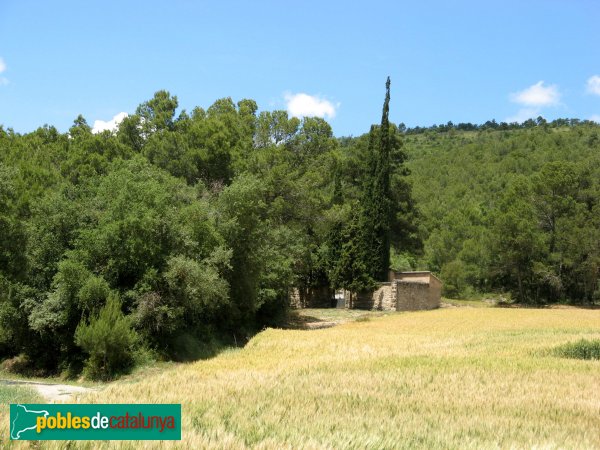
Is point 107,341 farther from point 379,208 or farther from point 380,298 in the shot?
point 379,208

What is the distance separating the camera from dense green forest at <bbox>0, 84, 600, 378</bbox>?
23.0m

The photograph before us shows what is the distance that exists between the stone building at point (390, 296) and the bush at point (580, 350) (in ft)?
85.2

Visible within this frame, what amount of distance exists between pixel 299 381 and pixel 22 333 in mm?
17049

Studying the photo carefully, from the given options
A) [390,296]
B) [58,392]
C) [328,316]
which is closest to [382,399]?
[58,392]

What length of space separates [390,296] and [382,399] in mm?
34973

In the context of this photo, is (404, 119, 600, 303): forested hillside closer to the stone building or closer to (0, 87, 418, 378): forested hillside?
the stone building

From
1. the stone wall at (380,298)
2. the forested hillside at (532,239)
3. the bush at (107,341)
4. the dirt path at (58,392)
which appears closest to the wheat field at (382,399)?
the dirt path at (58,392)

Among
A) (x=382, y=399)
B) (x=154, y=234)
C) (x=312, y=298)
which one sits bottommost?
(x=312, y=298)

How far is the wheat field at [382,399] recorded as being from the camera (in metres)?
7.20

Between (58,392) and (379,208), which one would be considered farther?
(379,208)

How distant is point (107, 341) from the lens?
2086 centimetres

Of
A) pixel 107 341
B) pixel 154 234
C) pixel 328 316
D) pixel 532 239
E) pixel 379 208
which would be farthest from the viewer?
pixel 532 239

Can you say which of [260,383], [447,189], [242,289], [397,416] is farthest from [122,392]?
[447,189]

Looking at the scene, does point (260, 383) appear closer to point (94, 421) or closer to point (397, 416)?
point (397, 416)
